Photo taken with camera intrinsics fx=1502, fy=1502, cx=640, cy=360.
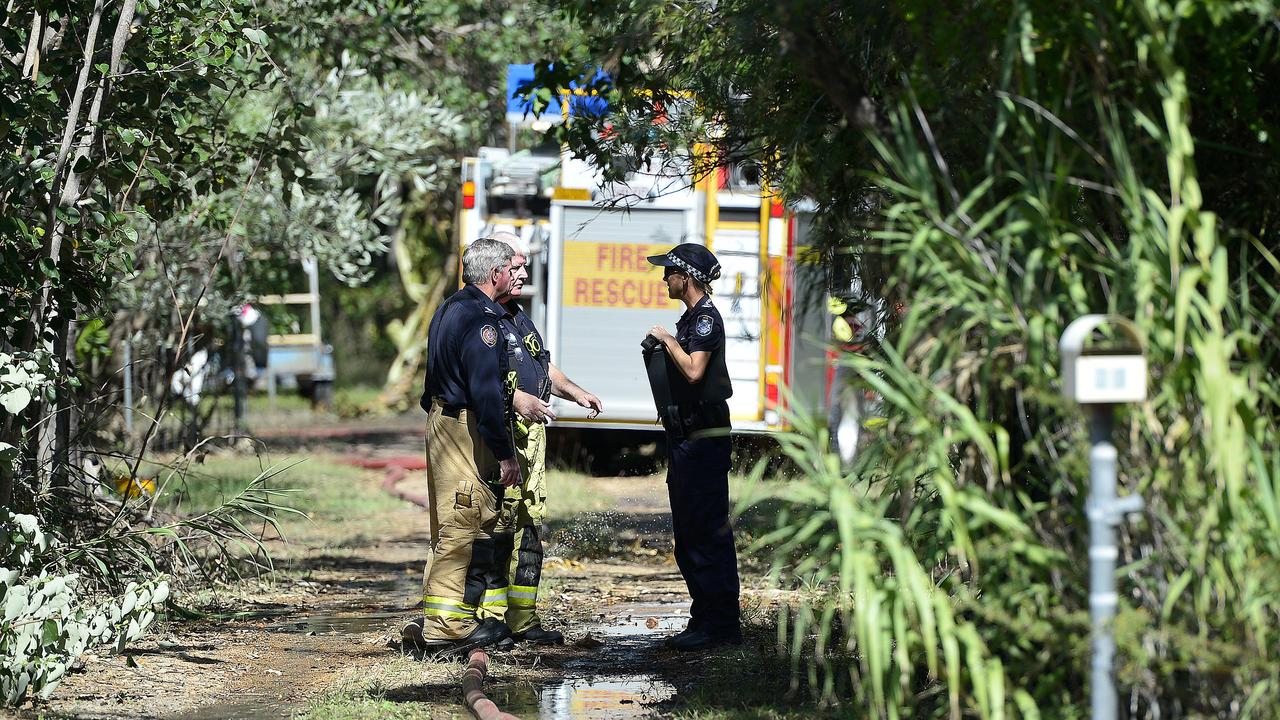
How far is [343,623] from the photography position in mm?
7559

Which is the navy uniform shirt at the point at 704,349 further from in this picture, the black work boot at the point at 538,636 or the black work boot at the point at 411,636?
the black work boot at the point at 411,636

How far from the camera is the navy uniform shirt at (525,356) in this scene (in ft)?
22.0

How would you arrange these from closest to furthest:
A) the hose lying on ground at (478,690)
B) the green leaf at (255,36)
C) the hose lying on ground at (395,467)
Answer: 1. the hose lying on ground at (478,690)
2. the green leaf at (255,36)
3. the hose lying on ground at (395,467)

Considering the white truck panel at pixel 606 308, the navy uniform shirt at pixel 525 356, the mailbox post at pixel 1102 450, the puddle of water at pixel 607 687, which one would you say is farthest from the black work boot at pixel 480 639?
the white truck panel at pixel 606 308

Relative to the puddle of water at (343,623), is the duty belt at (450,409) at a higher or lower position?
higher

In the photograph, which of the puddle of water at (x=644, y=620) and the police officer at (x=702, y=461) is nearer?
the police officer at (x=702, y=461)

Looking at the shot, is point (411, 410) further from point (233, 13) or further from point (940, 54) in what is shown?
point (940, 54)

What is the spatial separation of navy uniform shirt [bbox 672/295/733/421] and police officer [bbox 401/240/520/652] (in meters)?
0.77

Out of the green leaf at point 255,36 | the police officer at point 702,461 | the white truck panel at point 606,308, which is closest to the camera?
the police officer at point 702,461

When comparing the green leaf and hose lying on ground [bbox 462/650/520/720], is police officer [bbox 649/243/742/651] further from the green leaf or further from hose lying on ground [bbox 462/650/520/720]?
the green leaf

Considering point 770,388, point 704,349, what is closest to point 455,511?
point 704,349

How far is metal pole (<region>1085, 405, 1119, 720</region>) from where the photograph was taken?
11.2 ft

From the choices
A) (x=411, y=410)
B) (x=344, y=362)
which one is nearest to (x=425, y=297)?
(x=411, y=410)

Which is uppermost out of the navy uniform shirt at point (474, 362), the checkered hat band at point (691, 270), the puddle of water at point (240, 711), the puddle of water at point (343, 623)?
the checkered hat band at point (691, 270)
